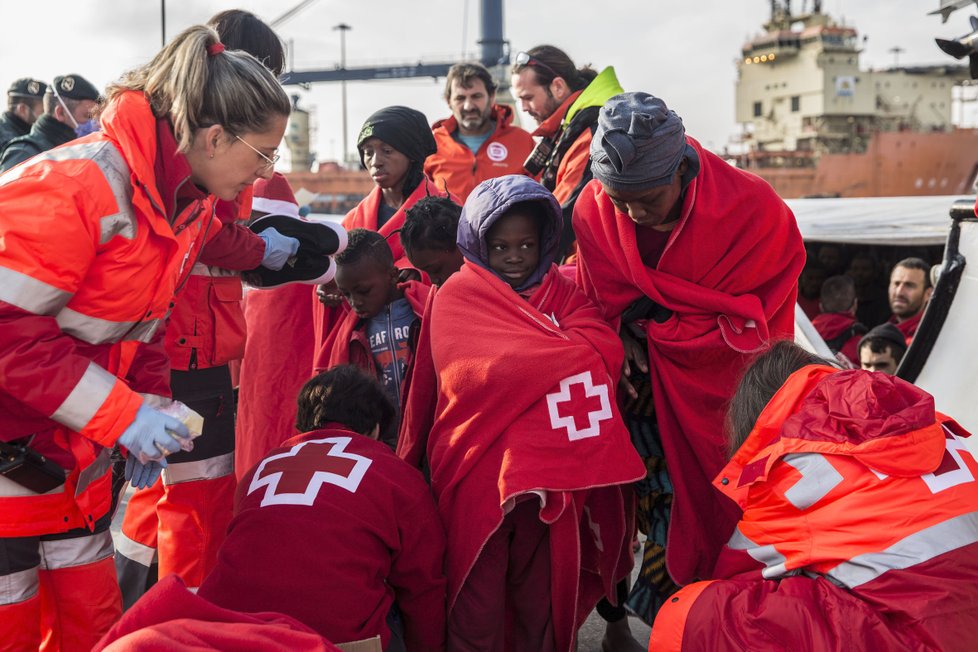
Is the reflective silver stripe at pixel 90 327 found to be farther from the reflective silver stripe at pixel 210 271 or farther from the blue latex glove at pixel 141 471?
the reflective silver stripe at pixel 210 271

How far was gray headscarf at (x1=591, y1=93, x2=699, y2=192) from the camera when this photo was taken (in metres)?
2.34

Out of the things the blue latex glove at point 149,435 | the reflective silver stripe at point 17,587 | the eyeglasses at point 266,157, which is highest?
the eyeglasses at point 266,157

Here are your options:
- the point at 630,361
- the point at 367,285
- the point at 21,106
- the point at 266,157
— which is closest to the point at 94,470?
the point at 266,157

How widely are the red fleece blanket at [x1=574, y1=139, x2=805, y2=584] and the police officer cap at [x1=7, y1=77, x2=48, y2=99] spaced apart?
453cm

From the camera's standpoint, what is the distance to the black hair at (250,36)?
121 inches

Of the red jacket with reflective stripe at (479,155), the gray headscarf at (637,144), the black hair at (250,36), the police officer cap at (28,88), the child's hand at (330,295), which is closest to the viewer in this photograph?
the gray headscarf at (637,144)

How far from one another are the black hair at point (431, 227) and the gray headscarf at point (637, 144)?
0.82 m

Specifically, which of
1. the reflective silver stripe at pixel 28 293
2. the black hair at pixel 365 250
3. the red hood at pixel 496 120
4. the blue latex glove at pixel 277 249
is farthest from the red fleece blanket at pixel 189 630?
the red hood at pixel 496 120

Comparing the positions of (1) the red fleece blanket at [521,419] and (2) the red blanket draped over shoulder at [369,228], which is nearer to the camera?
(1) the red fleece blanket at [521,419]

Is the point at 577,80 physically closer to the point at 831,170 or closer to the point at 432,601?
the point at 432,601

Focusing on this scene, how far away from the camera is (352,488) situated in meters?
2.29

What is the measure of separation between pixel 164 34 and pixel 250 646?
2.81 m

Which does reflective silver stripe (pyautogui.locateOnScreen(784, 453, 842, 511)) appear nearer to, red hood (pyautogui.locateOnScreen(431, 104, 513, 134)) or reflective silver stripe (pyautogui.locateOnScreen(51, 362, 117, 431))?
reflective silver stripe (pyautogui.locateOnScreen(51, 362, 117, 431))

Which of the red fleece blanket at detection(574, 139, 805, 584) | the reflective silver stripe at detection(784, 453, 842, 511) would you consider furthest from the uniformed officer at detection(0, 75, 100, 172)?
the reflective silver stripe at detection(784, 453, 842, 511)
